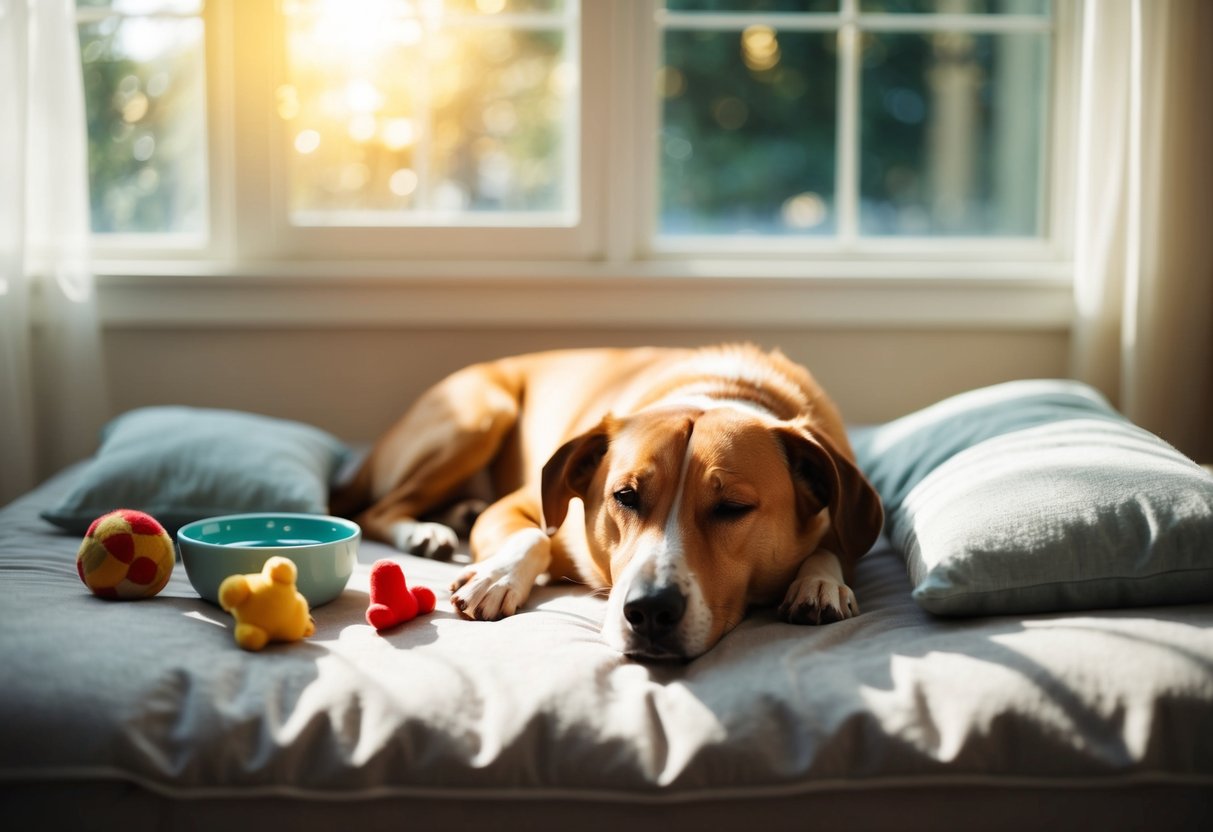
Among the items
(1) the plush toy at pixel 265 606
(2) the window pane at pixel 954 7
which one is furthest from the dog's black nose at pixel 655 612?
(2) the window pane at pixel 954 7

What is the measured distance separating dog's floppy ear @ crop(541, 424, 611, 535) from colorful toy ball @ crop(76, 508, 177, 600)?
2.13ft

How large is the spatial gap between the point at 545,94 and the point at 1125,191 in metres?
1.63

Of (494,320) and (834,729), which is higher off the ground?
(494,320)

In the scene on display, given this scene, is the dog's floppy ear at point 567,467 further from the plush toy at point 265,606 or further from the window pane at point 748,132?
the window pane at point 748,132

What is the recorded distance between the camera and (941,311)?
2.94 metres

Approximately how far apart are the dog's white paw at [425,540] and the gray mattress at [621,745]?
0.83 meters

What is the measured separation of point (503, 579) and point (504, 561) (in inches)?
2.6

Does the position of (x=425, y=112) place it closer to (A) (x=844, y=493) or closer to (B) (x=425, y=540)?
(B) (x=425, y=540)

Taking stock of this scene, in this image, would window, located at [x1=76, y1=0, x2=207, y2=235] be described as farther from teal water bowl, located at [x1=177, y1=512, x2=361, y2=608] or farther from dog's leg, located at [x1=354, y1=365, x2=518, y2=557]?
teal water bowl, located at [x1=177, y1=512, x2=361, y2=608]

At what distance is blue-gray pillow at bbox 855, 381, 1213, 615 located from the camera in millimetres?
1497

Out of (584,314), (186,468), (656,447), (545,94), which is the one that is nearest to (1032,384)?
(656,447)

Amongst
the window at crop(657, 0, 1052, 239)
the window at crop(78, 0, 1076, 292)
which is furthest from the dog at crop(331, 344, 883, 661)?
the window at crop(657, 0, 1052, 239)

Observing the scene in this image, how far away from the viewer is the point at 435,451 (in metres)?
2.47

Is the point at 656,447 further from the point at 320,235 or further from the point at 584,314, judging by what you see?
the point at 320,235
